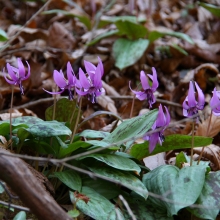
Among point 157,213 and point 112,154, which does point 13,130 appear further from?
point 157,213

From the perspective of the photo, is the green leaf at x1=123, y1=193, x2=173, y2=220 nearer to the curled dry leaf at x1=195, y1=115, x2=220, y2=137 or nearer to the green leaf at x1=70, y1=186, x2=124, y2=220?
the green leaf at x1=70, y1=186, x2=124, y2=220

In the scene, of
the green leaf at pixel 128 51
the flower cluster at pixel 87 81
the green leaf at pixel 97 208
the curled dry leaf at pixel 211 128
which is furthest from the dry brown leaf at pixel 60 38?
the green leaf at pixel 97 208

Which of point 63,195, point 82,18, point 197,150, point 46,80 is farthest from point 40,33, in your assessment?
point 63,195

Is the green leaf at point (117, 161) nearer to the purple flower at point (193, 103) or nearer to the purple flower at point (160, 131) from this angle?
the purple flower at point (160, 131)

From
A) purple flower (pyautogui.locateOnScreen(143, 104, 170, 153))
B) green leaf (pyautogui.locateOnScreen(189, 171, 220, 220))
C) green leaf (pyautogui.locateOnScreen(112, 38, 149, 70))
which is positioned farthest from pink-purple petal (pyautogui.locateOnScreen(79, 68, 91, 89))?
green leaf (pyautogui.locateOnScreen(112, 38, 149, 70))

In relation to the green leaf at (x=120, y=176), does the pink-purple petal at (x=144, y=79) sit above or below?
above

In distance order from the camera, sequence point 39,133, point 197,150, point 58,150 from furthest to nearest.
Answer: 1. point 197,150
2. point 58,150
3. point 39,133
